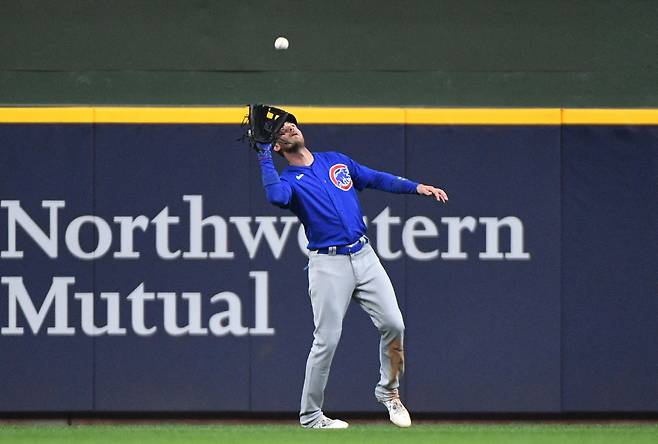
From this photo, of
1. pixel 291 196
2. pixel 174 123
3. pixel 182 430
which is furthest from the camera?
pixel 174 123

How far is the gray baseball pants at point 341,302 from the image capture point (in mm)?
7074

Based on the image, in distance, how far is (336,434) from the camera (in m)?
7.25

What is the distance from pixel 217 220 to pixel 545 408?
7.99ft

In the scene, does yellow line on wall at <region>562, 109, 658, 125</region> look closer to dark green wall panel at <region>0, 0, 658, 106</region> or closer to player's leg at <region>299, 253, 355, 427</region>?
dark green wall panel at <region>0, 0, 658, 106</region>

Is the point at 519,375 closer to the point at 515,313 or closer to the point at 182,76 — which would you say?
the point at 515,313

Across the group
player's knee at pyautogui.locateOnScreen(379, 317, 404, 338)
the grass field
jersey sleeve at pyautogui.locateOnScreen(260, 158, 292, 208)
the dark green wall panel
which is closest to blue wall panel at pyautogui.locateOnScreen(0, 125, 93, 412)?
the grass field

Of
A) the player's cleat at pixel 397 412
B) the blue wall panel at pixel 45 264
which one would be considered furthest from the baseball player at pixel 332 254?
the blue wall panel at pixel 45 264

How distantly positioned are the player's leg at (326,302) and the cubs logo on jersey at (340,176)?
0.38 metres

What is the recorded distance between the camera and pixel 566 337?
8.73 metres

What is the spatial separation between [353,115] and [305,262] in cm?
99

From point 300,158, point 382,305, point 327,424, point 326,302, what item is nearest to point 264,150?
point 300,158

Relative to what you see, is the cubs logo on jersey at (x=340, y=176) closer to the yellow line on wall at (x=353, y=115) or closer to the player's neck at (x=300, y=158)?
the player's neck at (x=300, y=158)

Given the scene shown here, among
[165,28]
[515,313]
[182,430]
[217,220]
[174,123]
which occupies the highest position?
[165,28]

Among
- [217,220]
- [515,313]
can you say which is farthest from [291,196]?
[515,313]
